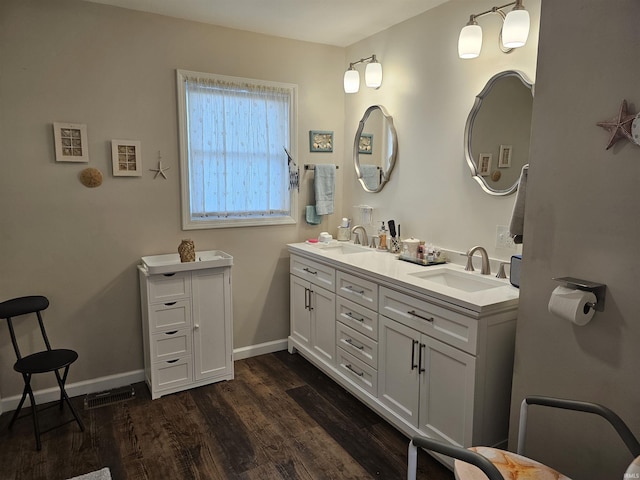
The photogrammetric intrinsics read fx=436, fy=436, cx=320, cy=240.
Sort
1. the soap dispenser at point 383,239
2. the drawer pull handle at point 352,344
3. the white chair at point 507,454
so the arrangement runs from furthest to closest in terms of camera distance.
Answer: the soap dispenser at point 383,239 < the drawer pull handle at point 352,344 < the white chair at point 507,454

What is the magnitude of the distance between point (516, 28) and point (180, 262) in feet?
7.94

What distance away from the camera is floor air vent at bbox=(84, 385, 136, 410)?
286cm

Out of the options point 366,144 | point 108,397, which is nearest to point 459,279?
point 366,144

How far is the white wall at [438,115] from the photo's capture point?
8.20 feet

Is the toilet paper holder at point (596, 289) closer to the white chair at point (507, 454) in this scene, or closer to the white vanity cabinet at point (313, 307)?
the white chair at point (507, 454)

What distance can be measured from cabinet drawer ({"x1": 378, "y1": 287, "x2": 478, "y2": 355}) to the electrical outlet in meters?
0.64

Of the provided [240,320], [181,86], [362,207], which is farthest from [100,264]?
[362,207]

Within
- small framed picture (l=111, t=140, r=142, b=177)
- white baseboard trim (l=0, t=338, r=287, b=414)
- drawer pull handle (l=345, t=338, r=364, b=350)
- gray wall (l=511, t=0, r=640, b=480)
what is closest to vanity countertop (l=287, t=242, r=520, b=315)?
gray wall (l=511, t=0, r=640, b=480)

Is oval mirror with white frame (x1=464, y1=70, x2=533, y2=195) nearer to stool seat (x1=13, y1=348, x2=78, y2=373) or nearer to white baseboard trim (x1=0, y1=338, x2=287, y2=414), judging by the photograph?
stool seat (x1=13, y1=348, x2=78, y2=373)

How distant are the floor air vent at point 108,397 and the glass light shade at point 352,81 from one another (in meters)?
2.73

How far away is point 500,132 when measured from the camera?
246 centimetres

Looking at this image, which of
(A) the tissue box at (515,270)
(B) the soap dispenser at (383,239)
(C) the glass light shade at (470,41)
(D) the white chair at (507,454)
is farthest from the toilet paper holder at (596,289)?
(B) the soap dispenser at (383,239)

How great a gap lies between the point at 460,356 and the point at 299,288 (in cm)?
167

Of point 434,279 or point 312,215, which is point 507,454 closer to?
point 434,279
